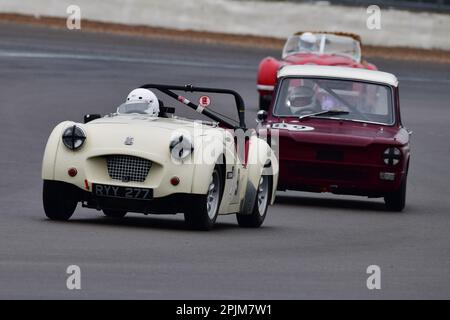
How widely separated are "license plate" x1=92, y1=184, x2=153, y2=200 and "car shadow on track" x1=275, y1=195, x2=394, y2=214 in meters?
4.10

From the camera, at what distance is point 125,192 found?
11.7 m

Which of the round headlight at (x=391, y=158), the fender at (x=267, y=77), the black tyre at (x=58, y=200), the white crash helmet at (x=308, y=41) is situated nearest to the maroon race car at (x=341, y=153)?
the round headlight at (x=391, y=158)

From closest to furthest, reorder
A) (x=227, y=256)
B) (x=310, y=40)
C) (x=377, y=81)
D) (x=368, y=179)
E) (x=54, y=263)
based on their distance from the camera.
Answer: (x=54, y=263) → (x=227, y=256) → (x=368, y=179) → (x=377, y=81) → (x=310, y=40)

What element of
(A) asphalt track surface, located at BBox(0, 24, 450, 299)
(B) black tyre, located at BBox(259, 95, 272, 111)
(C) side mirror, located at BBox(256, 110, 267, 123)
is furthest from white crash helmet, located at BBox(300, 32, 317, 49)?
(C) side mirror, located at BBox(256, 110, 267, 123)

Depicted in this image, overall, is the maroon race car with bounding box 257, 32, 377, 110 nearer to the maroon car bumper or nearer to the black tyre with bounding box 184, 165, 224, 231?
the maroon car bumper

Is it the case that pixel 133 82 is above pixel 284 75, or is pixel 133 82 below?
below

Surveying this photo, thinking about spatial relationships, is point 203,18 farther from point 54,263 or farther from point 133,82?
point 54,263

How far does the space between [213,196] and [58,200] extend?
1.24 m

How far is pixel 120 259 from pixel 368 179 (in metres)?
5.86

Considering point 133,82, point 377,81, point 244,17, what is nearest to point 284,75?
point 377,81

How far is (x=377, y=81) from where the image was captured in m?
16.7

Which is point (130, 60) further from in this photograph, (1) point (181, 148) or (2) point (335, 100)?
(1) point (181, 148)

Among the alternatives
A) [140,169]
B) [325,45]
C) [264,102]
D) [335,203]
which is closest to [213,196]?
[140,169]

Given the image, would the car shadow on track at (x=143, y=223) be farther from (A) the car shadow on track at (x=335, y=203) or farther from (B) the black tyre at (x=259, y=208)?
(A) the car shadow on track at (x=335, y=203)
